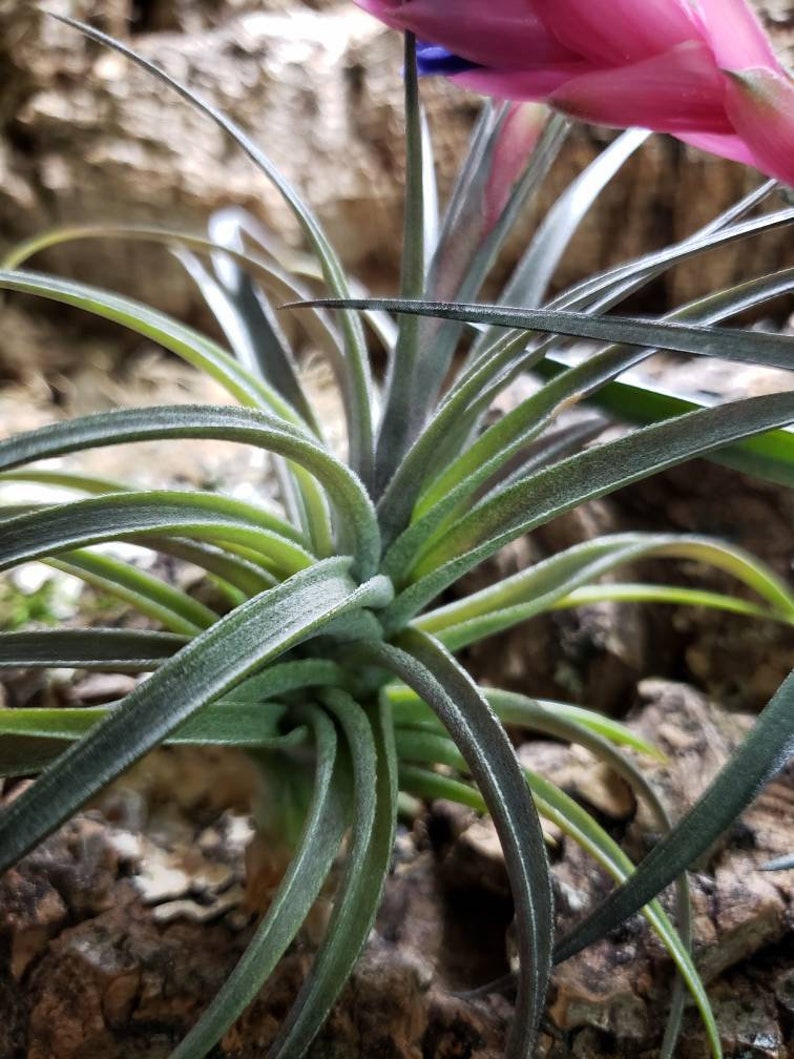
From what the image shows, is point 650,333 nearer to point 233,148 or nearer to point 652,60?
point 652,60

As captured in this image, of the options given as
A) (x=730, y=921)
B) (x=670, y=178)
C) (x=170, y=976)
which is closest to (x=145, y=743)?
(x=170, y=976)

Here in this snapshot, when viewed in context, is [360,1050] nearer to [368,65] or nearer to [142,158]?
[142,158]

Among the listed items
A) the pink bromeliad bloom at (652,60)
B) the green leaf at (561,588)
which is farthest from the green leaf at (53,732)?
the pink bromeliad bloom at (652,60)

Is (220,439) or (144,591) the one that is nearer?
(220,439)

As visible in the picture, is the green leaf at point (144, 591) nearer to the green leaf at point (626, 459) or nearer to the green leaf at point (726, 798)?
the green leaf at point (626, 459)

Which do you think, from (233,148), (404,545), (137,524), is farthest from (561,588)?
(233,148)
